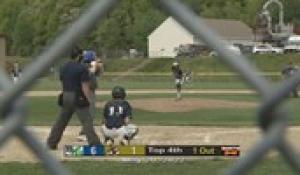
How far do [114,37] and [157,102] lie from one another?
59.2m

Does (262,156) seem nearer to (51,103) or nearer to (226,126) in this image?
(226,126)

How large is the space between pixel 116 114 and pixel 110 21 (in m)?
70.5

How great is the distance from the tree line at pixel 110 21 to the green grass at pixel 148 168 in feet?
235

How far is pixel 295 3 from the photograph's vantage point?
88.9 meters

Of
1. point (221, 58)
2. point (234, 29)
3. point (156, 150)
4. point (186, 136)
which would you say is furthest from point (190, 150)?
point (234, 29)

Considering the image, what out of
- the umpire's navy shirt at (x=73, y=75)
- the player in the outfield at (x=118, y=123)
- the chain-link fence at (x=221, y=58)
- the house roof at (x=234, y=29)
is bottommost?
the house roof at (x=234, y=29)

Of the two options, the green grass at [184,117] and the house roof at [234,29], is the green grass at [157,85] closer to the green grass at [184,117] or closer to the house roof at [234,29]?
the green grass at [184,117]

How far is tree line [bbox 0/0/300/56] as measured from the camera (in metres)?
86.7

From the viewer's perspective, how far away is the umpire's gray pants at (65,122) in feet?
41.4

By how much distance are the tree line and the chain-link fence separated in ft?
264

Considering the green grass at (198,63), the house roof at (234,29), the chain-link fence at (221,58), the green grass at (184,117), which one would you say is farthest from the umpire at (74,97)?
the house roof at (234,29)

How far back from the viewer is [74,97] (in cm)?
1286

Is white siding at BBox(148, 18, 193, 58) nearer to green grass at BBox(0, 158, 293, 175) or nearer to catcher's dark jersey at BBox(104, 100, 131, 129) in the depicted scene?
catcher's dark jersey at BBox(104, 100, 131, 129)

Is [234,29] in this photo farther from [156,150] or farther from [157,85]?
[156,150]
